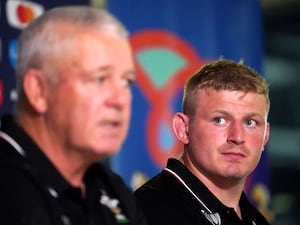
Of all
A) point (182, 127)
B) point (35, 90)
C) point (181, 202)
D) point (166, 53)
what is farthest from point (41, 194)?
point (166, 53)

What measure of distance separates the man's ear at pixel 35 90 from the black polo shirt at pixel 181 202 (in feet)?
1.78

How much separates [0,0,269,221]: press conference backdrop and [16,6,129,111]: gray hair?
1157 millimetres

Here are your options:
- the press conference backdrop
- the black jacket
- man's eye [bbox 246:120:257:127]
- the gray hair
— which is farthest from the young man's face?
the press conference backdrop

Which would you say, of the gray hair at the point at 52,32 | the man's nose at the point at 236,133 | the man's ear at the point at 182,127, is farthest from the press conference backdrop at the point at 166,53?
the gray hair at the point at 52,32

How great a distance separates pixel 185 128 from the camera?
167cm

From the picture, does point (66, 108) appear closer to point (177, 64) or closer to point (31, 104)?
point (31, 104)

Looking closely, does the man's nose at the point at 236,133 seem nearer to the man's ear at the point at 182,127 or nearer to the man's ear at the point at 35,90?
the man's ear at the point at 182,127

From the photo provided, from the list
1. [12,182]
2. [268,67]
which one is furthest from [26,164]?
[268,67]

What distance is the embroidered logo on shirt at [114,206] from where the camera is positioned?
3.55 feet

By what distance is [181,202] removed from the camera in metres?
1.56

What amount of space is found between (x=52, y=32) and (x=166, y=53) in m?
1.58

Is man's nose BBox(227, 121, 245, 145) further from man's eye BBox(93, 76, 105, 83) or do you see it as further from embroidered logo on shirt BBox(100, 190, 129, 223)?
man's eye BBox(93, 76, 105, 83)

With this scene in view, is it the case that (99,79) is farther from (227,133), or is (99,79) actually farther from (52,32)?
(227,133)

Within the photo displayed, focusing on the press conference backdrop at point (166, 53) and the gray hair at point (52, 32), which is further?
the press conference backdrop at point (166, 53)
